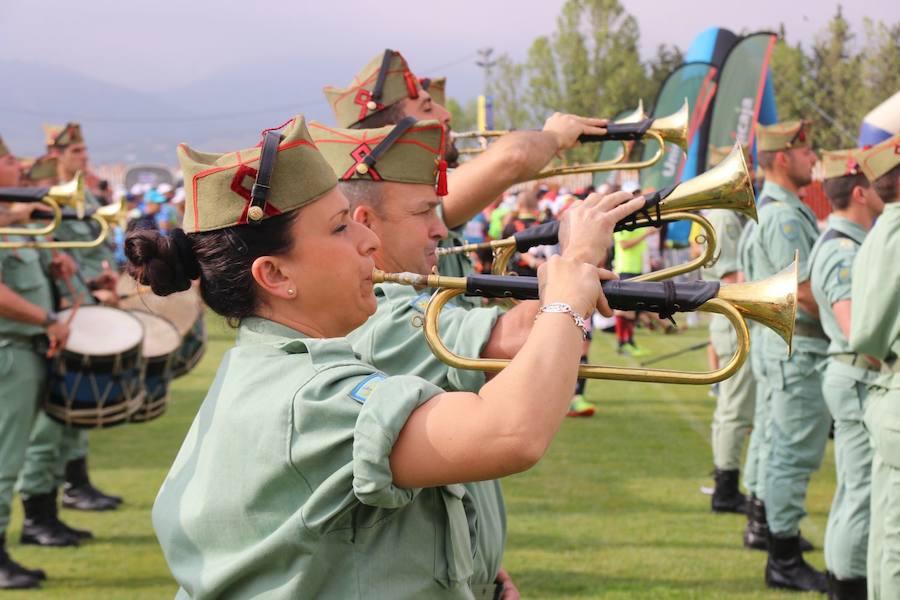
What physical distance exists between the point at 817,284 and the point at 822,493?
345cm

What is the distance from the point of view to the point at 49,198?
6.34 metres

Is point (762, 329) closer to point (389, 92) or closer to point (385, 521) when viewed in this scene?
point (389, 92)

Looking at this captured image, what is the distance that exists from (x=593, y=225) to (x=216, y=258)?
0.82 metres

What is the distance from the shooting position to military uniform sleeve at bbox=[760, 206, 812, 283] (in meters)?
6.43

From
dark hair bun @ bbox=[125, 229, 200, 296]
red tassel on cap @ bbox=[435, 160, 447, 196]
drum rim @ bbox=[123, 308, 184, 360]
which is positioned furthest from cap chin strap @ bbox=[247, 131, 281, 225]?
drum rim @ bbox=[123, 308, 184, 360]

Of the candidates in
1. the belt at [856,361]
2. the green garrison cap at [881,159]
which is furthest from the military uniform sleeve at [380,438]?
the belt at [856,361]

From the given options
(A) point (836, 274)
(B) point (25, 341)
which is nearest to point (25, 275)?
(B) point (25, 341)

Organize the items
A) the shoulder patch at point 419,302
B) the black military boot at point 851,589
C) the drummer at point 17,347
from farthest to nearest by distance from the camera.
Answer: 1. the drummer at point 17,347
2. the black military boot at point 851,589
3. the shoulder patch at point 419,302

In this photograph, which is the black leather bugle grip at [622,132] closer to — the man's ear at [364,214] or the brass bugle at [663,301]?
the man's ear at [364,214]

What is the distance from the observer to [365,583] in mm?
2094

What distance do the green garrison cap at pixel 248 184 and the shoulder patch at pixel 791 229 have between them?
4758 mm

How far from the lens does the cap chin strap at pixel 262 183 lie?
86.4 inches

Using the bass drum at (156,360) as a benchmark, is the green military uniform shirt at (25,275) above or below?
above

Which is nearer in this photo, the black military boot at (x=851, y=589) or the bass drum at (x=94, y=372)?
the black military boot at (x=851, y=589)
